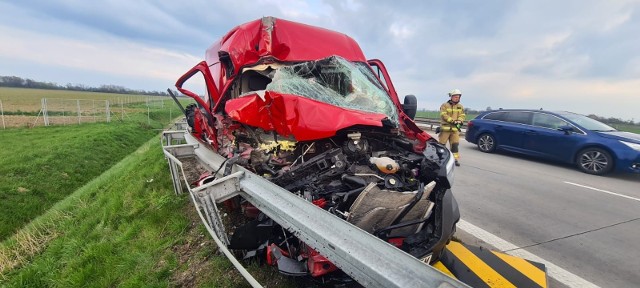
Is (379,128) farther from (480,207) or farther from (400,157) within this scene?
(480,207)

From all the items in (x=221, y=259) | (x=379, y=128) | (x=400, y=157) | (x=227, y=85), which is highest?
(x=227, y=85)

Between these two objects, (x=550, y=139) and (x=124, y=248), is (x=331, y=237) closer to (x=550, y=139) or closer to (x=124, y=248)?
(x=124, y=248)

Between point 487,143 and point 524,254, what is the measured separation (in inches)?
275

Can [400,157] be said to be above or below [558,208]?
above

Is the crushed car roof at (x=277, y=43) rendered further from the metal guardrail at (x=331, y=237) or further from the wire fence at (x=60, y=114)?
the wire fence at (x=60, y=114)

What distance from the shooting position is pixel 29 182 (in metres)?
7.89

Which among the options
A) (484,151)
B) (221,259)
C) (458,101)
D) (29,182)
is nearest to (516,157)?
(484,151)

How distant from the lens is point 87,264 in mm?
3504

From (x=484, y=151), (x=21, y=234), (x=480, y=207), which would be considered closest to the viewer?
(x=480, y=207)

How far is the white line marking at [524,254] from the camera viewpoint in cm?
291

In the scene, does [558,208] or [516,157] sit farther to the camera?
[516,157]

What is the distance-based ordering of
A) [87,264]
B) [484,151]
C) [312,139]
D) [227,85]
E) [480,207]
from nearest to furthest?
[312,139]
[87,264]
[227,85]
[480,207]
[484,151]

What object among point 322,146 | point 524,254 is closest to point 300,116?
point 322,146

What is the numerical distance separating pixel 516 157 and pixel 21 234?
35.5 feet
